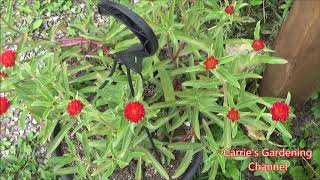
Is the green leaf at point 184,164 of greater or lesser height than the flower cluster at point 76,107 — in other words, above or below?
below

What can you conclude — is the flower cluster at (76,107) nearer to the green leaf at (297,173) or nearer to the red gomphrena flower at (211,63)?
the red gomphrena flower at (211,63)

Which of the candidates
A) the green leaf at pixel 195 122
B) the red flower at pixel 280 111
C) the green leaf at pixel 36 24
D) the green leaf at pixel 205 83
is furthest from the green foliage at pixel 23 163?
the red flower at pixel 280 111

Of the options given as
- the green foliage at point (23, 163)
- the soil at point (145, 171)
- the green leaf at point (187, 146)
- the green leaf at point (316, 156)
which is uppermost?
the green leaf at point (187, 146)

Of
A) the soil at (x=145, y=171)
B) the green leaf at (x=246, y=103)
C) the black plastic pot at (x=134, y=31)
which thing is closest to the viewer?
the black plastic pot at (x=134, y=31)

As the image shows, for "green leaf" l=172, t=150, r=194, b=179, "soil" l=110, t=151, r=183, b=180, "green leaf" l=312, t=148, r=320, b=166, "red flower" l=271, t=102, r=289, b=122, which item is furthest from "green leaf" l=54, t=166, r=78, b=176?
"green leaf" l=312, t=148, r=320, b=166

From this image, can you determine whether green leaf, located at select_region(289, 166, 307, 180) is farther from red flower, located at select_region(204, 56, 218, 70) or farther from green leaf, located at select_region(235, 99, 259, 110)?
red flower, located at select_region(204, 56, 218, 70)

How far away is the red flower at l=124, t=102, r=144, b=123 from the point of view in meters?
1.39

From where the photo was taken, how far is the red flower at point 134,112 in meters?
1.39

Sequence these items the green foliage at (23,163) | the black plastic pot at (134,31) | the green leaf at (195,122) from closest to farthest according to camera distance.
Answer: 1. the black plastic pot at (134,31)
2. the green leaf at (195,122)
3. the green foliage at (23,163)

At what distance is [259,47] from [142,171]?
84cm

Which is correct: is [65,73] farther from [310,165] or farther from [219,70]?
[310,165]

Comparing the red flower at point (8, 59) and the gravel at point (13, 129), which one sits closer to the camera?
the red flower at point (8, 59)

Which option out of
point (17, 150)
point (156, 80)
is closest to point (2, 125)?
point (17, 150)

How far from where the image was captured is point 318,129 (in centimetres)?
219
